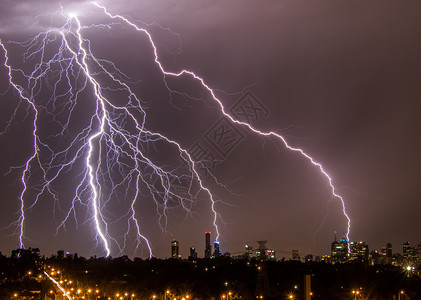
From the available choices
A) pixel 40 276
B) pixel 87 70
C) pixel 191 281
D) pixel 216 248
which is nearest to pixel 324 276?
pixel 191 281

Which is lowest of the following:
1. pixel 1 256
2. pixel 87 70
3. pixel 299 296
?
pixel 299 296

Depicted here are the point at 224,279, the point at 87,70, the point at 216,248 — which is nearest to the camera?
the point at 87,70

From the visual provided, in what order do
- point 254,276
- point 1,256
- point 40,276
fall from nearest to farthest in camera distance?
point 40,276, point 1,256, point 254,276

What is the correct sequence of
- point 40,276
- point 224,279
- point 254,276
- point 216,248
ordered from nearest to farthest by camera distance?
1. point 40,276
2. point 224,279
3. point 254,276
4. point 216,248

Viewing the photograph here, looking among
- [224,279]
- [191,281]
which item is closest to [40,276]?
[191,281]

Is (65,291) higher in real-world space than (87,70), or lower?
→ lower

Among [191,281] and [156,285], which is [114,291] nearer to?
[156,285]

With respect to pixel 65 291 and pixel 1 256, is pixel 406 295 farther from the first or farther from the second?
pixel 1 256

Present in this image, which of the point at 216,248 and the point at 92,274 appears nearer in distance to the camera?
the point at 92,274

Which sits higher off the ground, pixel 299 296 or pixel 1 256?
pixel 1 256
